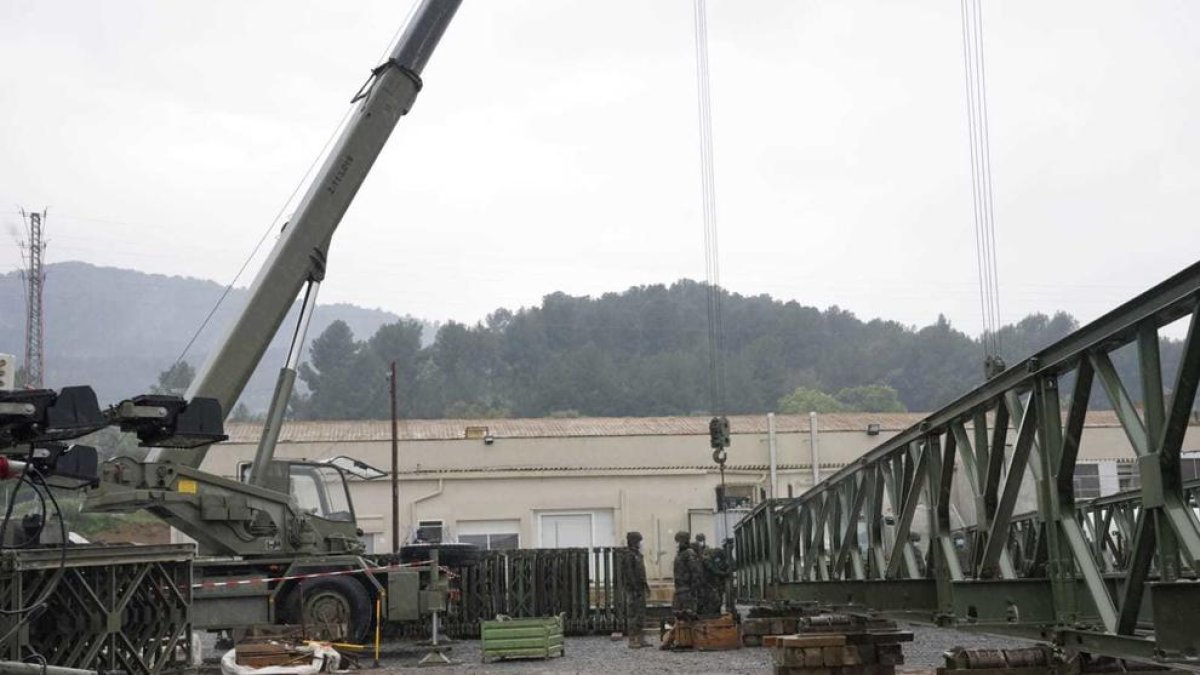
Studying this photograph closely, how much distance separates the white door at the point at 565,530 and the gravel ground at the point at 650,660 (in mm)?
21056

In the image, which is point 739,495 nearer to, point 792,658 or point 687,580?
point 687,580

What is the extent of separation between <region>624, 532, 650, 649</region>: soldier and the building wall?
2028cm

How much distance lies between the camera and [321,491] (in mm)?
21625

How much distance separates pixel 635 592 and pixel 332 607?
447 centimetres

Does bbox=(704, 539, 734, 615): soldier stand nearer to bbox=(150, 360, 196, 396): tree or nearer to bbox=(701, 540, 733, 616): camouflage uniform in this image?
bbox=(701, 540, 733, 616): camouflage uniform

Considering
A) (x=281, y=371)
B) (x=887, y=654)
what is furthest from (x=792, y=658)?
(x=281, y=371)

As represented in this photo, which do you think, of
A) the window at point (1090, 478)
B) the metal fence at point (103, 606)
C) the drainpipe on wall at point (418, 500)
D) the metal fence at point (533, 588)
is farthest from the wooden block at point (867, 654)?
the window at point (1090, 478)

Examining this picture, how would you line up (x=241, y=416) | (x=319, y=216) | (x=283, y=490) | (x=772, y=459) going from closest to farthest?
(x=319, y=216) < (x=283, y=490) < (x=772, y=459) < (x=241, y=416)

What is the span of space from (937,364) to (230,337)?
103m

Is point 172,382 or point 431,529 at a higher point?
point 172,382

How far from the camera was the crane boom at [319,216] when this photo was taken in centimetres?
1886

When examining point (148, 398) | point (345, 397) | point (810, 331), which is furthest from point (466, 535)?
point (810, 331)

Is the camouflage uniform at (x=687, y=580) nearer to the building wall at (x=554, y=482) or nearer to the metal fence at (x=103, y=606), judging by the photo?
the metal fence at (x=103, y=606)

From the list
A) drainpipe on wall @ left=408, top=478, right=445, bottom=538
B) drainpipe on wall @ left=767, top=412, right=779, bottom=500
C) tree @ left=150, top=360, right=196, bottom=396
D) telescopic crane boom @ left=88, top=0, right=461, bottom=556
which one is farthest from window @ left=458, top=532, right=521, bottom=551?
telescopic crane boom @ left=88, top=0, right=461, bottom=556
